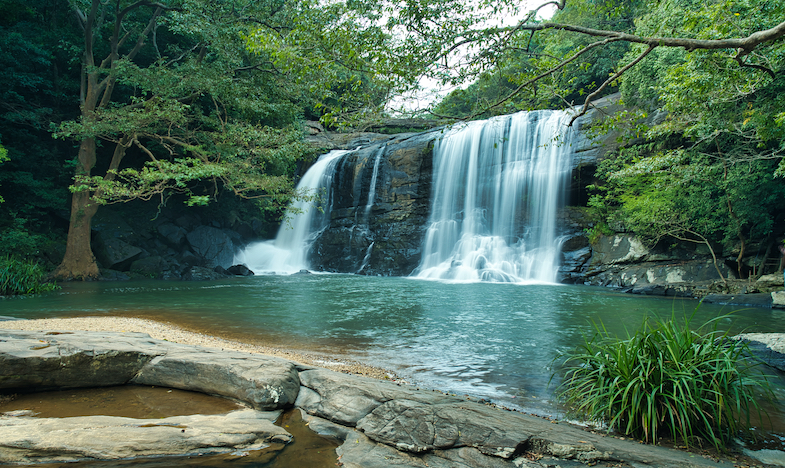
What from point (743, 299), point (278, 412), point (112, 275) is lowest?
point (112, 275)

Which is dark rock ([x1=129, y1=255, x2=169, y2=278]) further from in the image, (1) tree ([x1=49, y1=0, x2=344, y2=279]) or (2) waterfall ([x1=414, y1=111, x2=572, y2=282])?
(2) waterfall ([x1=414, y1=111, x2=572, y2=282])

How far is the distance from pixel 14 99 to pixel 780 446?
2313cm

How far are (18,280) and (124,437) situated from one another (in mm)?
13016

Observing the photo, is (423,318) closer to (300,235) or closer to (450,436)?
(450,436)

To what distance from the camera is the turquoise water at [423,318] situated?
5500 mm

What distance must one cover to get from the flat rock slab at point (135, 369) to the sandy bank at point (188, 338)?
1.35 m

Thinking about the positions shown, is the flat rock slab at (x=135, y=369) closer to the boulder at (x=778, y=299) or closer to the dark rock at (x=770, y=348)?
the dark rock at (x=770, y=348)

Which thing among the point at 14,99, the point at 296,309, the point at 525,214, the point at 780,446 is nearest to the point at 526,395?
the point at 780,446

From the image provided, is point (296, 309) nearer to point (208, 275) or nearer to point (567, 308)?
point (567, 308)

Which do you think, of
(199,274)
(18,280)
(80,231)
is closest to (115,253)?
(80,231)

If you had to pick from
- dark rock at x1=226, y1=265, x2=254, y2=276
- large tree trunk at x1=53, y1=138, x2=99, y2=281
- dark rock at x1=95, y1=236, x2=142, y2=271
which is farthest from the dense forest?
dark rock at x1=226, y1=265, x2=254, y2=276

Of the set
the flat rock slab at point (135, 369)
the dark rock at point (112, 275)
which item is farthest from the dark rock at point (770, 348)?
the dark rock at point (112, 275)

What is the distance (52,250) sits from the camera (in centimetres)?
1703

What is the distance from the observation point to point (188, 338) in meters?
6.54
